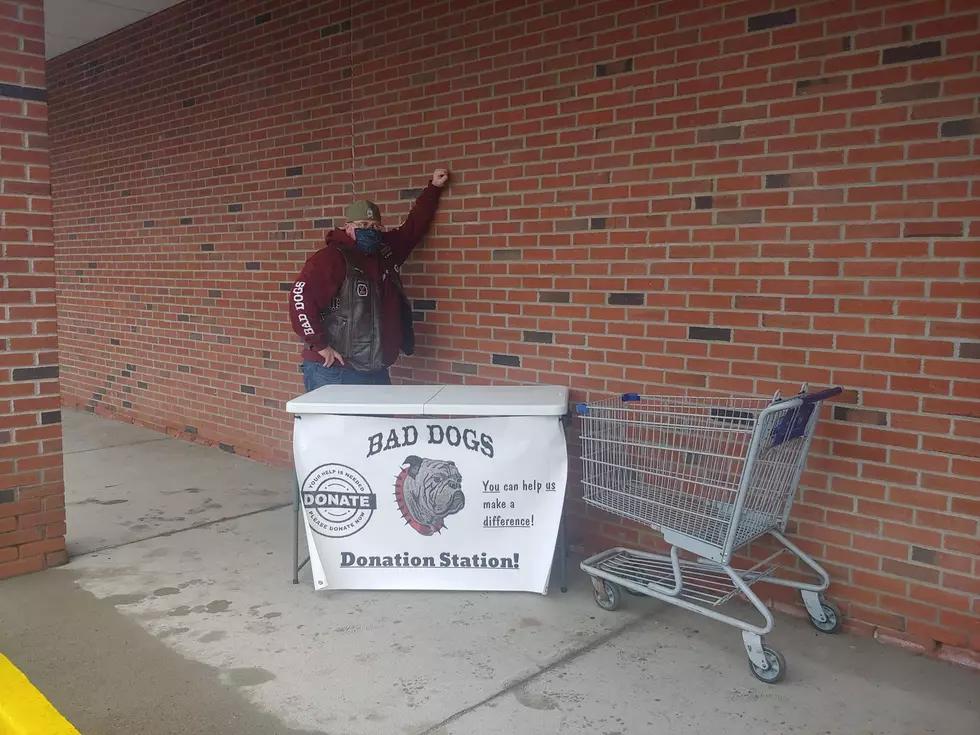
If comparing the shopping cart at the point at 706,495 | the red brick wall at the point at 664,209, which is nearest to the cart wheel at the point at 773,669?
the shopping cart at the point at 706,495

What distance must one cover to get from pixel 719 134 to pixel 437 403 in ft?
5.81

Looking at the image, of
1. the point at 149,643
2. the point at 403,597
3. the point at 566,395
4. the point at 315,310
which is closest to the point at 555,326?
the point at 566,395

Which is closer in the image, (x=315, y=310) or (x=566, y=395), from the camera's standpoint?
(x=566, y=395)

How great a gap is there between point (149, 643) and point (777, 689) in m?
2.51

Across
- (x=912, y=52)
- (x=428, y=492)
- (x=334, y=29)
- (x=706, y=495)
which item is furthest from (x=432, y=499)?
(x=334, y=29)

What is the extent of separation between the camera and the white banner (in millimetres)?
3838

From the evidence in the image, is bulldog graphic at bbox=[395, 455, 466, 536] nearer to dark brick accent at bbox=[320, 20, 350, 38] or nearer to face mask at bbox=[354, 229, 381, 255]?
face mask at bbox=[354, 229, 381, 255]

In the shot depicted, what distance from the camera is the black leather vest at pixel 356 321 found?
190 inches

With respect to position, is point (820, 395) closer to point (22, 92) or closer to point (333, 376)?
point (333, 376)

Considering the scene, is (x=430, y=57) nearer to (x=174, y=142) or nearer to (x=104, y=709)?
(x=174, y=142)

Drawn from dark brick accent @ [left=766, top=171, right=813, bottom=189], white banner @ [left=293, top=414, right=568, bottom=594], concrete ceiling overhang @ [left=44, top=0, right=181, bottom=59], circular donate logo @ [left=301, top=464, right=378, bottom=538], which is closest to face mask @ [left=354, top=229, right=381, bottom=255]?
white banner @ [left=293, top=414, right=568, bottom=594]

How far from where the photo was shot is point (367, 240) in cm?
486

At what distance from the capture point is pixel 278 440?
6477 millimetres

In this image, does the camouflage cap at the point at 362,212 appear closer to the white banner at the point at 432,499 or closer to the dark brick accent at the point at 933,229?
the white banner at the point at 432,499
